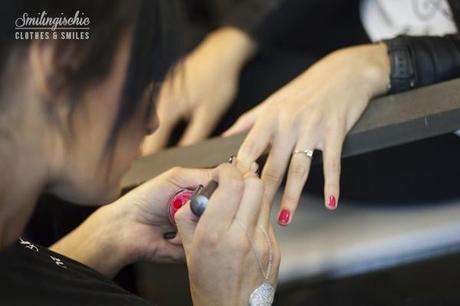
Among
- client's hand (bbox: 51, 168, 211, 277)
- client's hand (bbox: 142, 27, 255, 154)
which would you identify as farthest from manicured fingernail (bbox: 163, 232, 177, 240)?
client's hand (bbox: 142, 27, 255, 154)

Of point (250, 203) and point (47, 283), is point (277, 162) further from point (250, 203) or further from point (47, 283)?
point (47, 283)

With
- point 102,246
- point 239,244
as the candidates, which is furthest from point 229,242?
point 102,246

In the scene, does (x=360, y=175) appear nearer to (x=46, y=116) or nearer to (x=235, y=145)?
(x=235, y=145)

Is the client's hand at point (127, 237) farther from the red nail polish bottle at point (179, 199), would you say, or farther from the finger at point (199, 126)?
the finger at point (199, 126)

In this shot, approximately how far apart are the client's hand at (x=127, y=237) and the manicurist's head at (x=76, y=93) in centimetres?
8

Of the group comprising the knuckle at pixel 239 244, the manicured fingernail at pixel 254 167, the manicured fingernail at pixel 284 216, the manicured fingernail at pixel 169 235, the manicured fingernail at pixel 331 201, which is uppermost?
the manicured fingernail at pixel 254 167

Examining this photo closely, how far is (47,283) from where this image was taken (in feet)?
2.18

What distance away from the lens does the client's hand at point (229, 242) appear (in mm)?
664

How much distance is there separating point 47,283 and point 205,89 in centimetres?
54

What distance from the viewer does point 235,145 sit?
86 cm

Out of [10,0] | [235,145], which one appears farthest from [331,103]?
[10,0]

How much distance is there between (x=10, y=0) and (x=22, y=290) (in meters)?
0.27

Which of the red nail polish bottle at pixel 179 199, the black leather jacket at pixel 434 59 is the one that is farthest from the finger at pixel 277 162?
the black leather jacket at pixel 434 59

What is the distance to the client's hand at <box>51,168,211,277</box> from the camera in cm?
83
